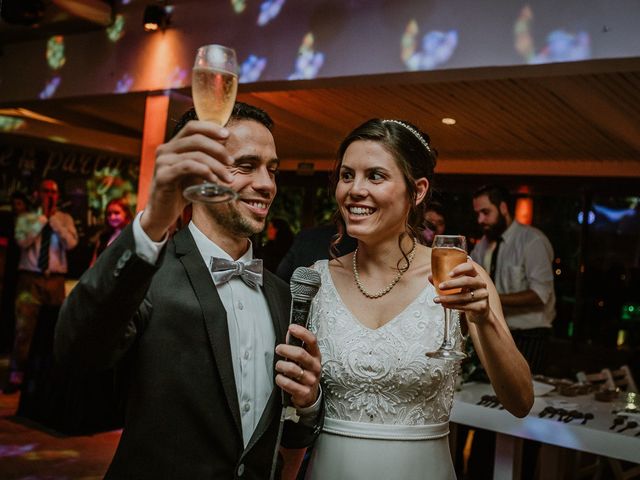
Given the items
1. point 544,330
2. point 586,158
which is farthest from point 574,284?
point 544,330

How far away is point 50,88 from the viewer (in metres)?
6.08

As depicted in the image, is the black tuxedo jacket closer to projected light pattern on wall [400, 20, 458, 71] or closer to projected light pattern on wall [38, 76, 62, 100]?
projected light pattern on wall [400, 20, 458, 71]

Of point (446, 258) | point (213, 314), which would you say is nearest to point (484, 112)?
point (446, 258)

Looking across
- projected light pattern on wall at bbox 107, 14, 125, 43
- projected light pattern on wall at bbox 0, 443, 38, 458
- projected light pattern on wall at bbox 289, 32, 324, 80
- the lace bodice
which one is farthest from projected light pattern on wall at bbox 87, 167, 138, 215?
the lace bodice

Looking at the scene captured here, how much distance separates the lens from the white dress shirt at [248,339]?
62.4 inches

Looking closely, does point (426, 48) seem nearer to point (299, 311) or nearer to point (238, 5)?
point (238, 5)

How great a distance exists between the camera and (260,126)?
5.86 feet

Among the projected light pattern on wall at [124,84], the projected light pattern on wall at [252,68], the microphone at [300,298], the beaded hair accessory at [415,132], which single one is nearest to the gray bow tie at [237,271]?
the microphone at [300,298]

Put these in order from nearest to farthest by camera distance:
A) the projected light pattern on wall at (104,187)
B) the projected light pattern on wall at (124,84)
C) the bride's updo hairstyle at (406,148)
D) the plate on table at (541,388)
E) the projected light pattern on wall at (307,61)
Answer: the bride's updo hairstyle at (406,148)
the plate on table at (541,388)
the projected light pattern on wall at (307,61)
the projected light pattern on wall at (124,84)
the projected light pattern on wall at (104,187)

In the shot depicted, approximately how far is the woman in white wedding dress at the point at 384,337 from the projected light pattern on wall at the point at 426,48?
1822mm

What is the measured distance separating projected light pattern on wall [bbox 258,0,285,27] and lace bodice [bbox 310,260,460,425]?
320 cm

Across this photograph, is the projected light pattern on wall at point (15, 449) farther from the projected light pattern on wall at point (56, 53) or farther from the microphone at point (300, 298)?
the microphone at point (300, 298)

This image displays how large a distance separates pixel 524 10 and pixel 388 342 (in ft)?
8.14

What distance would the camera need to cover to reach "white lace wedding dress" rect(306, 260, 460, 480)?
1.99m
